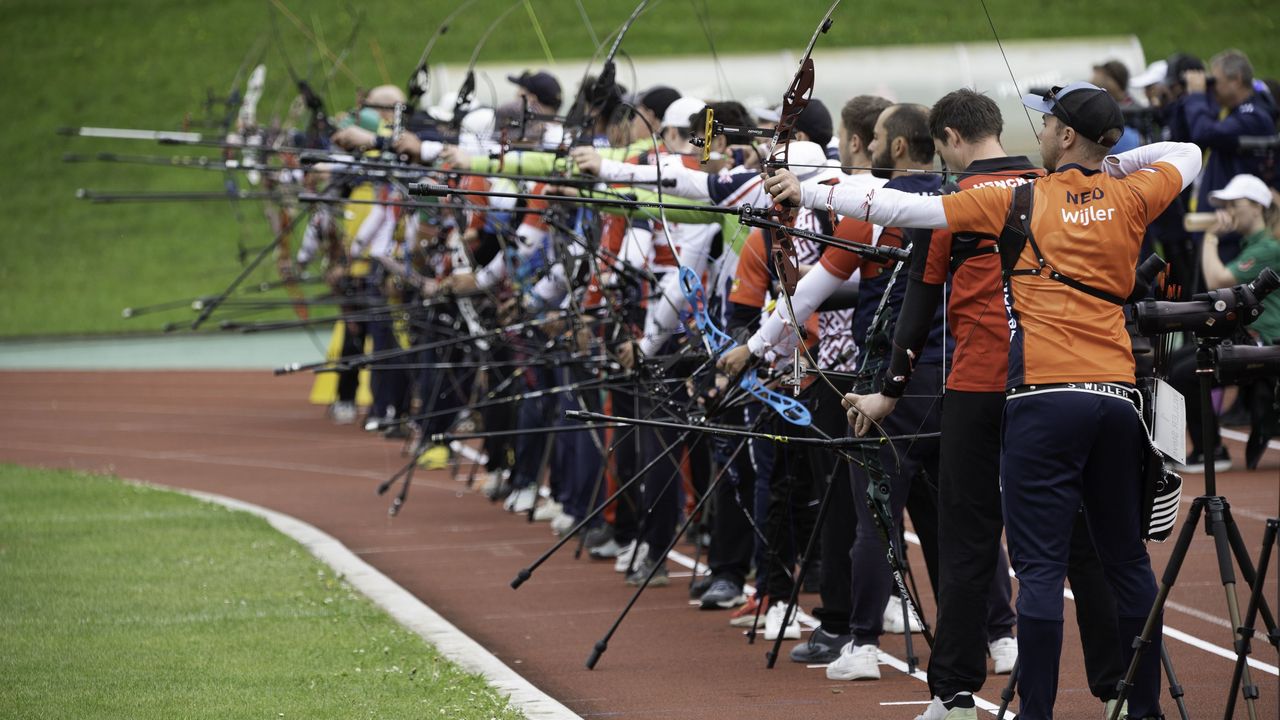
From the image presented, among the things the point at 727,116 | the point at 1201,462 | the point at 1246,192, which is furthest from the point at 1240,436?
the point at 727,116

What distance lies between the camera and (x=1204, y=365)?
4723mm

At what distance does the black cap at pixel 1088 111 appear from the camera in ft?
15.1

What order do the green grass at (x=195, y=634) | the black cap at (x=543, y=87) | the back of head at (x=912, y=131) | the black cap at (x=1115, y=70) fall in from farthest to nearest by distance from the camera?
the black cap at (x=1115, y=70) < the black cap at (x=543, y=87) < the back of head at (x=912, y=131) < the green grass at (x=195, y=634)

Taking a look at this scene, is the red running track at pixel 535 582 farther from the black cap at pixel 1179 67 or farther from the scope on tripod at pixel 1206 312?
the black cap at pixel 1179 67

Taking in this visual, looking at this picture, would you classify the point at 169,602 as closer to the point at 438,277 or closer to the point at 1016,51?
the point at 438,277

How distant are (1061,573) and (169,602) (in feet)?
13.9

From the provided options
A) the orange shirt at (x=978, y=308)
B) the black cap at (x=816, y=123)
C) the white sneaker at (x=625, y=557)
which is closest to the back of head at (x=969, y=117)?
the orange shirt at (x=978, y=308)

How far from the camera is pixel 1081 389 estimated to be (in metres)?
4.51

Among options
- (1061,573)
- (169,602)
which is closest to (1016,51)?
(169,602)

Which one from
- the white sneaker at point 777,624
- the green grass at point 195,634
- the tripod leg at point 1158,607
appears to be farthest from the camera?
the white sneaker at point 777,624

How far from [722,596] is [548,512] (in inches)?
125

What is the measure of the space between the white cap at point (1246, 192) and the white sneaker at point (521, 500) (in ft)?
15.8

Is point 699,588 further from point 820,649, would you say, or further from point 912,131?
point 912,131

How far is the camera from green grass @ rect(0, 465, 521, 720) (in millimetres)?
5449
